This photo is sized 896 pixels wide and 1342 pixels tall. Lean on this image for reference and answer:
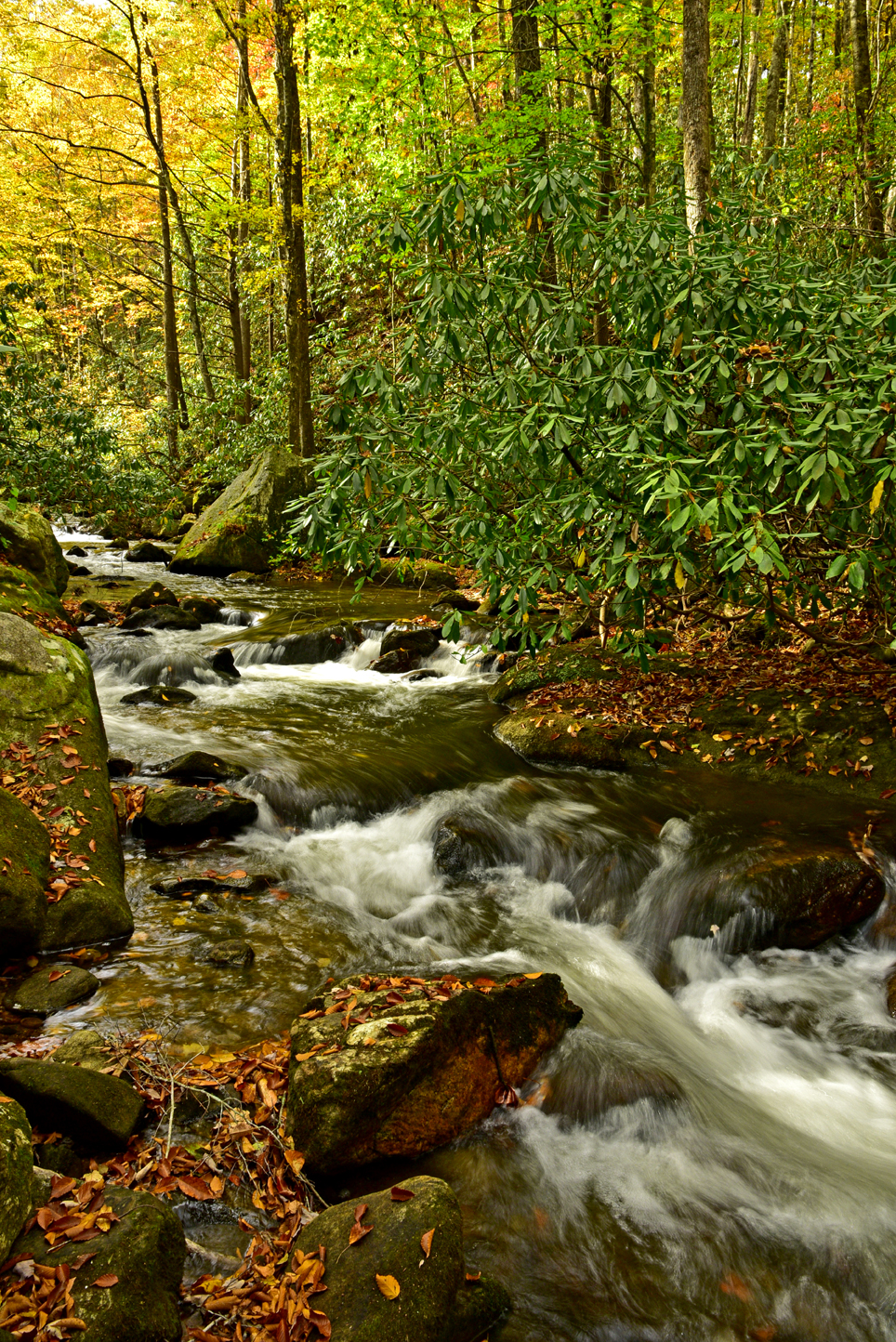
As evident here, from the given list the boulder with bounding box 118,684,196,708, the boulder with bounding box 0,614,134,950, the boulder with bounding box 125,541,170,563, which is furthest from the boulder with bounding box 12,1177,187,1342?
the boulder with bounding box 125,541,170,563

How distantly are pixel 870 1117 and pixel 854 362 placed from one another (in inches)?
163

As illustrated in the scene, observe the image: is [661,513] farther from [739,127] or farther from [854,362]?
[739,127]

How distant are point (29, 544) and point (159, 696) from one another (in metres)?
2.33

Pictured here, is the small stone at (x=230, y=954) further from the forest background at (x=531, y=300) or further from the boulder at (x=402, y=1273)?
the forest background at (x=531, y=300)

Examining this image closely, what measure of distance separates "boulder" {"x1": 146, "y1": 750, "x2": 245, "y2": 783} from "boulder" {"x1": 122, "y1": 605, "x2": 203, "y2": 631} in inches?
214

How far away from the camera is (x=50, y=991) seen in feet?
13.5

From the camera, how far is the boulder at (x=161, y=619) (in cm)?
1196

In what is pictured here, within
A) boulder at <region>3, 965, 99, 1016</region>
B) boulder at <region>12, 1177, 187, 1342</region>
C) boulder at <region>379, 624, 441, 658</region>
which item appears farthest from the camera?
boulder at <region>379, 624, 441, 658</region>

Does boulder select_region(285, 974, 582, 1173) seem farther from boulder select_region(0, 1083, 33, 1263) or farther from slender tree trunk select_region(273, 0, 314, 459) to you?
slender tree trunk select_region(273, 0, 314, 459)

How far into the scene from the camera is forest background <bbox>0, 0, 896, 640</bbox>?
4996mm

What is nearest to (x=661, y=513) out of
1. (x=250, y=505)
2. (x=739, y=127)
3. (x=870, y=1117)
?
(x=870, y=1117)

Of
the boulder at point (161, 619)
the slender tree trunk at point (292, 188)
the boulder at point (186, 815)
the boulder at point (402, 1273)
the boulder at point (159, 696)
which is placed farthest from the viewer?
the slender tree trunk at point (292, 188)

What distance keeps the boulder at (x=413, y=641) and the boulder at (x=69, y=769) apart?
16.7 ft

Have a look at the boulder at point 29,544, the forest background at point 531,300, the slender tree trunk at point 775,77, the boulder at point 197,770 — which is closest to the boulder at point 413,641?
the forest background at point 531,300
